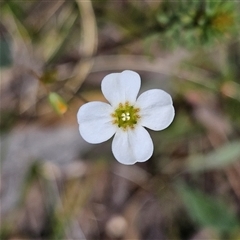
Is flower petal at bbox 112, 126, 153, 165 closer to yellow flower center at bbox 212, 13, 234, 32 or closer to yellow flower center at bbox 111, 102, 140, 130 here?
yellow flower center at bbox 111, 102, 140, 130

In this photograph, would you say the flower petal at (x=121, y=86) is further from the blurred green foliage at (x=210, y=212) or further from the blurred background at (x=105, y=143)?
the blurred green foliage at (x=210, y=212)

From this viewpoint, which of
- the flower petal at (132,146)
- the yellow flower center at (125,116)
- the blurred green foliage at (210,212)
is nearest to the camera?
the flower petal at (132,146)

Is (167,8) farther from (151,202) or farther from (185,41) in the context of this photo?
(151,202)

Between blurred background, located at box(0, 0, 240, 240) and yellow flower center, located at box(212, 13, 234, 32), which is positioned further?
blurred background, located at box(0, 0, 240, 240)

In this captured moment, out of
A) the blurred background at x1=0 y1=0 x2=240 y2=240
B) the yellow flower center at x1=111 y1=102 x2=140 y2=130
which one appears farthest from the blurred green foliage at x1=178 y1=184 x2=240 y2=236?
the yellow flower center at x1=111 y1=102 x2=140 y2=130

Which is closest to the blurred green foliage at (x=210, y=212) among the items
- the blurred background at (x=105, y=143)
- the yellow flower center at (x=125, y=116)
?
the blurred background at (x=105, y=143)

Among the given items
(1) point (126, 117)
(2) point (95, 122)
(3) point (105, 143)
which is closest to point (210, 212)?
(3) point (105, 143)

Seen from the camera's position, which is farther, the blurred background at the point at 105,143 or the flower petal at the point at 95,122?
the blurred background at the point at 105,143

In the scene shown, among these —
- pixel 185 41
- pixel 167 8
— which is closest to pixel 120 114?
pixel 185 41
